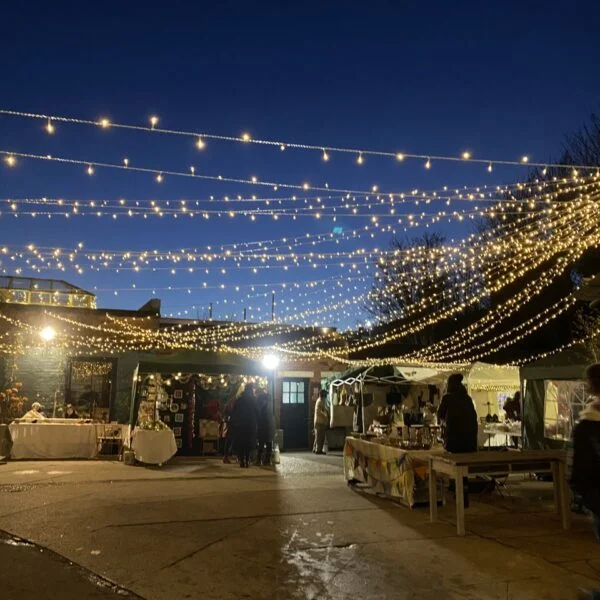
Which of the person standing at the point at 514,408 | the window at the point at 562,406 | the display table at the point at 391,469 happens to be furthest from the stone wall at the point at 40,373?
the window at the point at 562,406

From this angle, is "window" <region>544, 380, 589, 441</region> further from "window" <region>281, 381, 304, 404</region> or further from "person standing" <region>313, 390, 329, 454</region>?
"window" <region>281, 381, 304, 404</region>

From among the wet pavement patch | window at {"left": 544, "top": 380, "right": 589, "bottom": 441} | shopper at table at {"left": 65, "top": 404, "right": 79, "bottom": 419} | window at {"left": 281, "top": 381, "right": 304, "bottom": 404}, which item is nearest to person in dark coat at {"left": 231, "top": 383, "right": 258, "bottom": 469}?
shopper at table at {"left": 65, "top": 404, "right": 79, "bottom": 419}

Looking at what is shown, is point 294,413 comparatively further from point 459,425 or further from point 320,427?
point 459,425

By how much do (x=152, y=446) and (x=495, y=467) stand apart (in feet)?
25.2

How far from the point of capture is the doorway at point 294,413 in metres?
17.8

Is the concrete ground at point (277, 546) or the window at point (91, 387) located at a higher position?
the window at point (91, 387)

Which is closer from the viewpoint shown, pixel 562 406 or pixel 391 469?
pixel 391 469

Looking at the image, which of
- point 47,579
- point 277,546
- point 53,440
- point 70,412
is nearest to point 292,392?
point 70,412

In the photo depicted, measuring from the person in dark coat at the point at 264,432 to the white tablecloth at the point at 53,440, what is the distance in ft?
12.0

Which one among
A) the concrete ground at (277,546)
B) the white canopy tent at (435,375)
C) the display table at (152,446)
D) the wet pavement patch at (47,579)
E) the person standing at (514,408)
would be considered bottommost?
the wet pavement patch at (47,579)

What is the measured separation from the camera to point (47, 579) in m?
4.57

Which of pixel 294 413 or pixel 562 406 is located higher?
pixel 562 406

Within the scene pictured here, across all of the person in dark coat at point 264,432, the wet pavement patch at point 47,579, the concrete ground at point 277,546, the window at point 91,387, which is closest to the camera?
the wet pavement patch at point 47,579

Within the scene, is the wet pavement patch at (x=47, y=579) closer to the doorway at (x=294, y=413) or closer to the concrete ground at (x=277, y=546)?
the concrete ground at (x=277, y=546)
